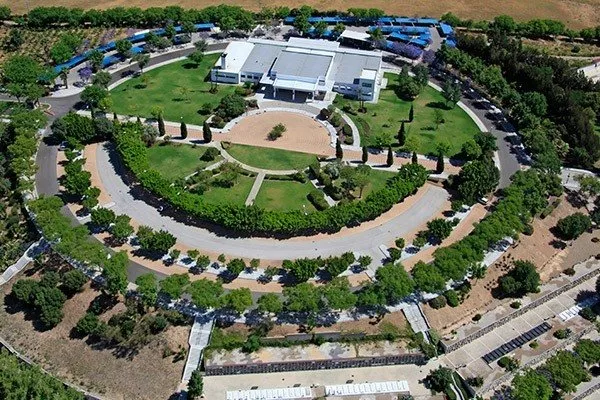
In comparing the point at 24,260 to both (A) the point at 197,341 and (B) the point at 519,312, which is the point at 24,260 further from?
(B) the point at 519,312

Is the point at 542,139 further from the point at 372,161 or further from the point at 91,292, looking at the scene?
the point at 91,292

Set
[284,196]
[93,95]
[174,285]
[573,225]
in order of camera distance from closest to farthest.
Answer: [174,285] → [573,225] → [284,196] → [93,95]

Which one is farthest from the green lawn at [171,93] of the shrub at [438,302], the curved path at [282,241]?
the shrub at [438,302]

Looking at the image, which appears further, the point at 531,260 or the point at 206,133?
the point at 206,133

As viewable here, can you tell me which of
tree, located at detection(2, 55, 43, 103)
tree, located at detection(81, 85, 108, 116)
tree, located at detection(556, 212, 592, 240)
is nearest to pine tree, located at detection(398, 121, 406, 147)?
tree, located at detection(556, 212, 592, 240)

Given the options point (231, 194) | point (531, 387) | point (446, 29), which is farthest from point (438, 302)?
point (446, 29)

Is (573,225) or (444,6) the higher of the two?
(444,6)

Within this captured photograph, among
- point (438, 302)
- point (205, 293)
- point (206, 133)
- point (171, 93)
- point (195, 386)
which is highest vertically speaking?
point (206, 133)
